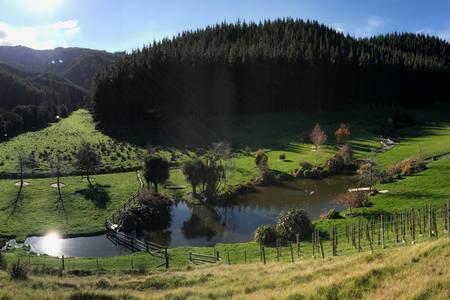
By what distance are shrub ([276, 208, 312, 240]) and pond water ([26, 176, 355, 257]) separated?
525 centimetres

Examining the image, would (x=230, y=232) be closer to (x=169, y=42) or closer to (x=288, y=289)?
(x=288, y=289)

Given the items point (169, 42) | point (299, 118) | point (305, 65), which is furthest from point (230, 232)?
point (169, 42)

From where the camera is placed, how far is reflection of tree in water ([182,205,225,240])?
48.3 metres

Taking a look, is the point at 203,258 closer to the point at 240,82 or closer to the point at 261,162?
the point at 261,162

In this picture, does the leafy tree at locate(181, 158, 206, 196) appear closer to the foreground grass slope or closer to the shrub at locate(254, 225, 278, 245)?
the shrub at locate(254, 225, 278, 245)

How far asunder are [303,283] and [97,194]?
4258 centimetres

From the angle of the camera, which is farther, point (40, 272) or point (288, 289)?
point (40, 272)

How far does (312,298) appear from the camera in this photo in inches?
638

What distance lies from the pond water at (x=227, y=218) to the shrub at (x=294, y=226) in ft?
17.2

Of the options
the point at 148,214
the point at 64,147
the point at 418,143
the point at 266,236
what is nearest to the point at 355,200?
the point at 266,236

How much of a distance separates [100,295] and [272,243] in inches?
916

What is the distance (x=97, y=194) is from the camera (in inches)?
2243

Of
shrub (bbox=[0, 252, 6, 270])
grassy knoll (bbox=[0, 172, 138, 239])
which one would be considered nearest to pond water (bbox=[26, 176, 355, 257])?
grassy knoll (bbox=[0, 172, 138, 239])

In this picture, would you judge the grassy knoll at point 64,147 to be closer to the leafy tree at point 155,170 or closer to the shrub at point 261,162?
the leafy tree at point 155,170
